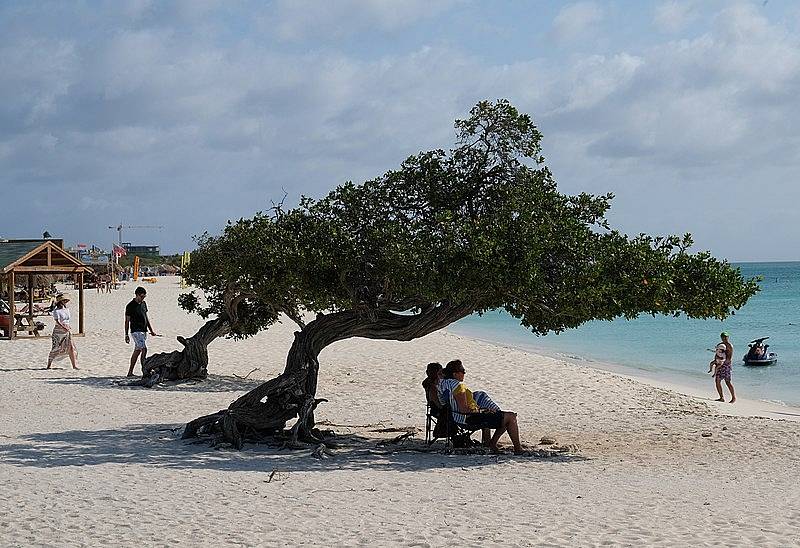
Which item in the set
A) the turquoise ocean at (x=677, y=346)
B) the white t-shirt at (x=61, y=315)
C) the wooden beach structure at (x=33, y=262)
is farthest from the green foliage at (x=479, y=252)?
the wooden beach structure at (x=33, y=262)

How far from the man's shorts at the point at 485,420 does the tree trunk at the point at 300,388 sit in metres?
1.05

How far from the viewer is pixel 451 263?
8.86 metres

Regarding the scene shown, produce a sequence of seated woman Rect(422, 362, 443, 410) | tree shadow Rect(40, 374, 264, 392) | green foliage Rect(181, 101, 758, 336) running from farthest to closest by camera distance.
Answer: tree shadow Rect(40, 374, 264, 392), seated woman Rect(422, 362, 443, 410), green foliage Rect(181, 101, 758, 336)

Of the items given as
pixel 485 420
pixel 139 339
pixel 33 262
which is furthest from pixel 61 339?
pixel 485 420

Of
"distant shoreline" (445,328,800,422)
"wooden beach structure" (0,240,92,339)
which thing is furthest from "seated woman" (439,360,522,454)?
"wooden beach structure" (0,240,92,339)

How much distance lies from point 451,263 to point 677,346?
29.8 meters

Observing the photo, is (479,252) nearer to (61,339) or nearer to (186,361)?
(186,361)

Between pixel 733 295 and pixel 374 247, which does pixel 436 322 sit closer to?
pixel 374 247

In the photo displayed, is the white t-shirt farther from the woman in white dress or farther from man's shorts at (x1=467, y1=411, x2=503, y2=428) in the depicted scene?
man's shorts at (x1=467, y1=411, x2=503, y2=428)

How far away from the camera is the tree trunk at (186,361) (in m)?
15.2

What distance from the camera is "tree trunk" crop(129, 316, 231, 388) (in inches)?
600

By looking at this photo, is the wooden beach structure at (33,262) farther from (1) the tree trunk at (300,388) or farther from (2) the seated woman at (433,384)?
(2) the seated woman at (433,384)

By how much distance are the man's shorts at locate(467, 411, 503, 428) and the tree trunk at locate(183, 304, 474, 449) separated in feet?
3.45

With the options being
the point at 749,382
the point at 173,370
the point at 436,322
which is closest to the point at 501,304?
the point at 436,322
